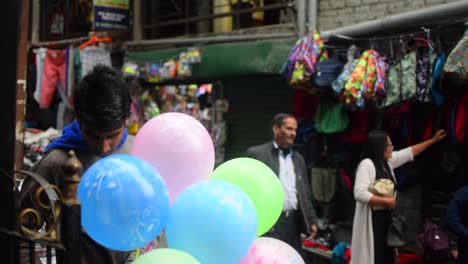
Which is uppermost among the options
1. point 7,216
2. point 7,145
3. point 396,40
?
point 396,40

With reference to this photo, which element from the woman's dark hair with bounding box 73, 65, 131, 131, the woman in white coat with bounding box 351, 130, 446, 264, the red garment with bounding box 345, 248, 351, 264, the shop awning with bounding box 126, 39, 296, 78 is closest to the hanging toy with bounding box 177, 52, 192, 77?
the shop awning with bounding box 126, 39, 296, 78

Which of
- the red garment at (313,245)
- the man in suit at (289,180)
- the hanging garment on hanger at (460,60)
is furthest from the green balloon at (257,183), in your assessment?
the red garment at (313,245)

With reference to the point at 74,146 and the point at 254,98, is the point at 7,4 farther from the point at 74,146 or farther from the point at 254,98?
the point at 254,98

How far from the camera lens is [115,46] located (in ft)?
39.2

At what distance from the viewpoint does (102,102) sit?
2.79 metres

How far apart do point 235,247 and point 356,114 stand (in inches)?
209

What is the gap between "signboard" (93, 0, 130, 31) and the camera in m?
11.1

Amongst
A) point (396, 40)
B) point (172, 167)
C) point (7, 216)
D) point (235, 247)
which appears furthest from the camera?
point (396, 40)

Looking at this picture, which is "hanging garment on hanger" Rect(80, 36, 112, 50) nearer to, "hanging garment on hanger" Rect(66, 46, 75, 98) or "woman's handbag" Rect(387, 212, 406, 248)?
"hanging garment on hanger" Rect(66, 46, 75, 98)

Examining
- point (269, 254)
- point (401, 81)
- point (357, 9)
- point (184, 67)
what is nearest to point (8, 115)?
point (269, 254)

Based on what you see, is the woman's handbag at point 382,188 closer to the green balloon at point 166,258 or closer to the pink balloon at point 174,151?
the pink balloon at point 174,151

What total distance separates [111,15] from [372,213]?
23.3 ft

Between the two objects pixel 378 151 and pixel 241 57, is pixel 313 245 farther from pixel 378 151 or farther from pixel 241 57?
pixel 241 57

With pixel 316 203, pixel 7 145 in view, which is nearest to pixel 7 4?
pixel 7 145
